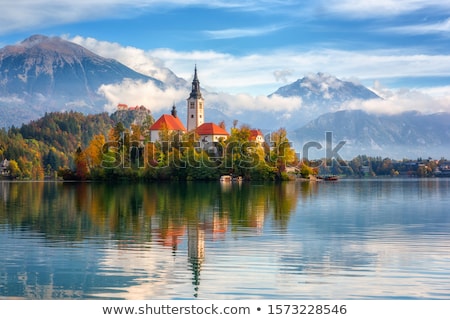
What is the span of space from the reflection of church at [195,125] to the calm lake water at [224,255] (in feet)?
215

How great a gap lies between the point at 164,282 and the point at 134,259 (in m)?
2.96

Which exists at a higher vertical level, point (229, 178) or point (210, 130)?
point (210, 130)

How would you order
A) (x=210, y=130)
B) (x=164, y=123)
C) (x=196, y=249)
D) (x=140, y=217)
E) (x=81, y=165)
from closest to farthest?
1. (x=196, y=249)
2. (x=140, y=217)
3. (x=81, y=165)
4. (x=164, y=123)
5. (x=210, y=130)

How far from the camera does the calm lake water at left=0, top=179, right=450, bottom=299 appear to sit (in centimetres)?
1403

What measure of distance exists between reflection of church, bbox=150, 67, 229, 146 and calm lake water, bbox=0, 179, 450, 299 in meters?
65.5

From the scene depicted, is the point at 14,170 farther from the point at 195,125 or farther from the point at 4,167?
the point at 195,125

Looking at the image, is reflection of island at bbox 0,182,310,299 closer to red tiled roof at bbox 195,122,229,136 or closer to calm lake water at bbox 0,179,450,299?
calm lake water at bbox 0,179,450,299

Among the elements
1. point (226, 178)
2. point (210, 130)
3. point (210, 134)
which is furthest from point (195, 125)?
point (226, 178)

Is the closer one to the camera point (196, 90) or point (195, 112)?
point (195, 112)

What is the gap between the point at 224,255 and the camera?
18.2 m

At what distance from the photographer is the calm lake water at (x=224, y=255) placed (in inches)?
552

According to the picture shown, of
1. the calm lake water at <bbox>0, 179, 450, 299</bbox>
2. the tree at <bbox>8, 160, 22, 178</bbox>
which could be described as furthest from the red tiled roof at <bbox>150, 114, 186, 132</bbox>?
the calm lake water at <bbox>0, 179, 450, 299</bbox>
